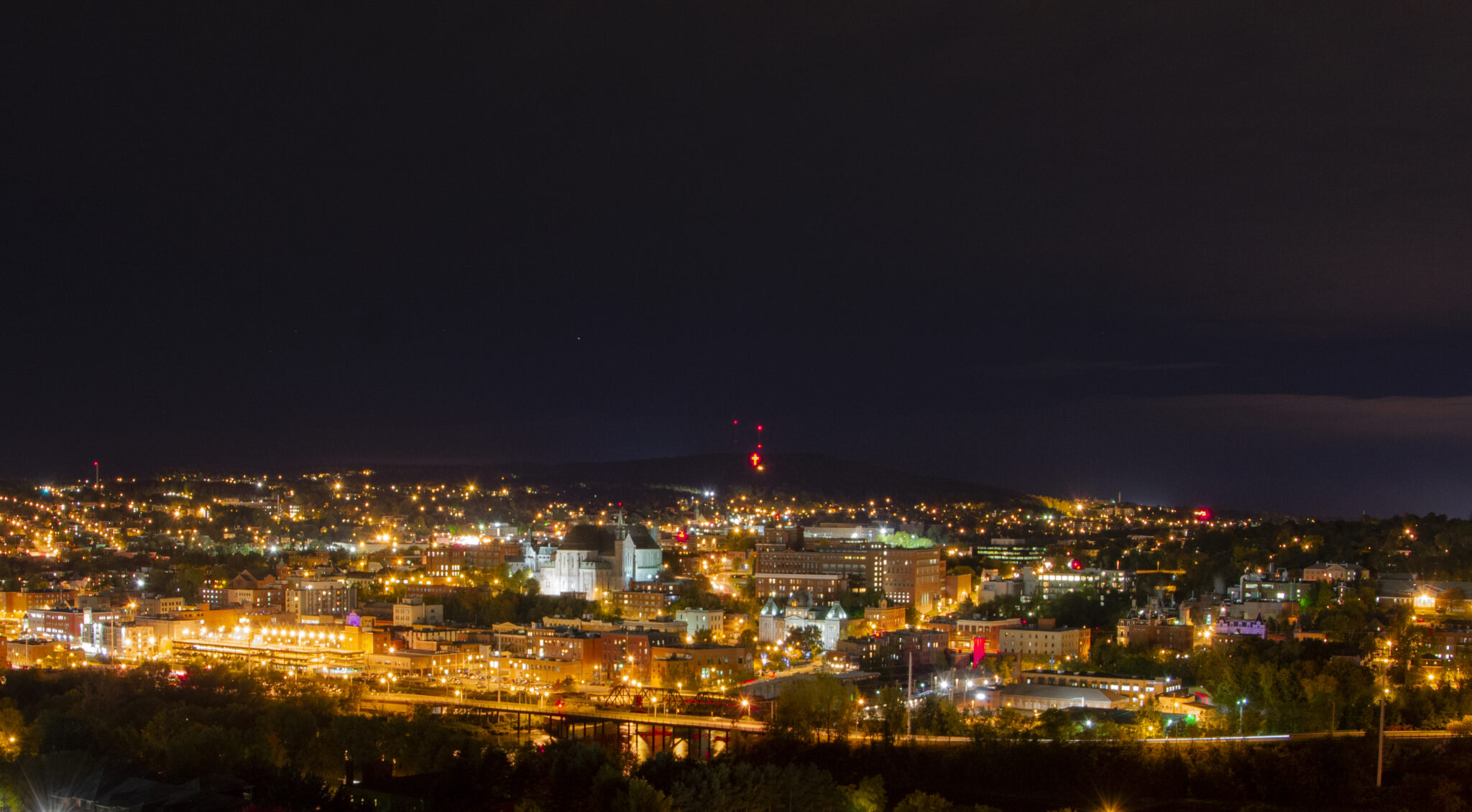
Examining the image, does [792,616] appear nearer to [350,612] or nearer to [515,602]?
[515,602]

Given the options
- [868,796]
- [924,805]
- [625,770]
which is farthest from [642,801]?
[625,770]

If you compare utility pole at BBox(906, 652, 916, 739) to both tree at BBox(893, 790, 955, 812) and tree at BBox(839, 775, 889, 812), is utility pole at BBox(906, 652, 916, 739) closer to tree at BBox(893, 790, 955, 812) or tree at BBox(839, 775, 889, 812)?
tree at BBox(839, 775, 889, 812)

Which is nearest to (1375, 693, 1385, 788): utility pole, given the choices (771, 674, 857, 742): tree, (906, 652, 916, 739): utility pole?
(906, 652, 916, 739): utility pole

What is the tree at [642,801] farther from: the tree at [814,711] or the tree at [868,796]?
the tree at [814,711]

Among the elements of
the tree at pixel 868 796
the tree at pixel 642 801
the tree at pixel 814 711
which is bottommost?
the tree at pixel 868 796

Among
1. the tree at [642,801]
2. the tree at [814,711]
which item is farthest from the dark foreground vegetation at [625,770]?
the tree at [814,711]

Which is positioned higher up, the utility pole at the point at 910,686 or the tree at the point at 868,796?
the utility pole at the point at 910,686

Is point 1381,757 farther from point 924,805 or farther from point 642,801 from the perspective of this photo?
point 642,801

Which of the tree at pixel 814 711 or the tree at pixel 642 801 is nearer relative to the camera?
the tree at pixel 642 801
